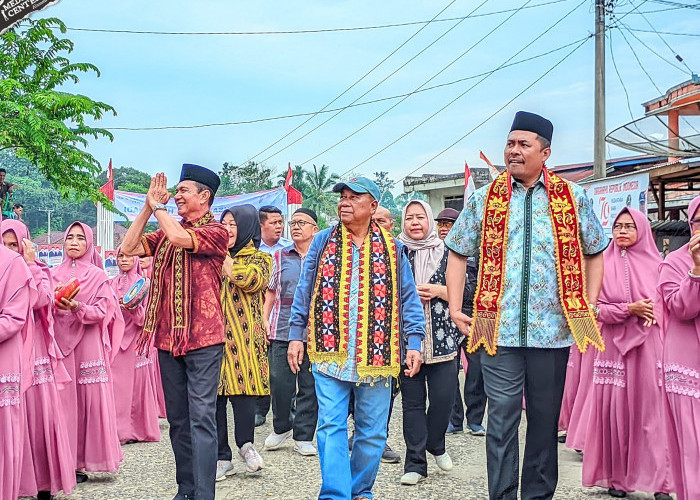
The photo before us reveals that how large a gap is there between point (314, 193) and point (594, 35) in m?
44.3

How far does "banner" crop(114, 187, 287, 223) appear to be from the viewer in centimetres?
1450

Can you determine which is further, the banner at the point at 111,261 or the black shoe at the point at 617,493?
the banner at the point at 111,261

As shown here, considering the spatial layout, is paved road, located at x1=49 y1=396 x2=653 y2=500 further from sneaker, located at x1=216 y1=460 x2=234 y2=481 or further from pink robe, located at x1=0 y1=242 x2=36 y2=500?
pink robe, located at x1=0 y1=242 x2=36 y2=500

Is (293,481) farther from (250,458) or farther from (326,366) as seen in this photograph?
(326,366)

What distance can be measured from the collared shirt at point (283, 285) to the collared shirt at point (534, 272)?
10.9 ft

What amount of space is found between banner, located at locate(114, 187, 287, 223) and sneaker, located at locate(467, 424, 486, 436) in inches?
305

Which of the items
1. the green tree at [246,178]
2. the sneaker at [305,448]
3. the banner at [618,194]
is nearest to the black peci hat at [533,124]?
the sneaker at [305,448]

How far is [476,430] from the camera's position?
24.0 feet

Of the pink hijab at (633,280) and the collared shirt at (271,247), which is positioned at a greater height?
the collared shirt at (271,247)

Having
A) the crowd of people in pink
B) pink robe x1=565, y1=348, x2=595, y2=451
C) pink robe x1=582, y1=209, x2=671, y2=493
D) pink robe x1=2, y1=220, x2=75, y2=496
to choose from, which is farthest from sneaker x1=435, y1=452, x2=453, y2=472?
pink robe x1=2, y1=220, x2=75, y2=496

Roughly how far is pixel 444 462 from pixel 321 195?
173 feet

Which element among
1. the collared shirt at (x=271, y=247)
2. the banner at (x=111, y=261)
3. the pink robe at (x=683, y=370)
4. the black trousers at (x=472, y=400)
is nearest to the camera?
the pink robe at (x=683, y=370)

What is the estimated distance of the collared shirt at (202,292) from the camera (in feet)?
14.7

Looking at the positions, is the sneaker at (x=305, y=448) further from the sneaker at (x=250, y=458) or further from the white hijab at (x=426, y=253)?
the white hijab at (x=426, y=253)
